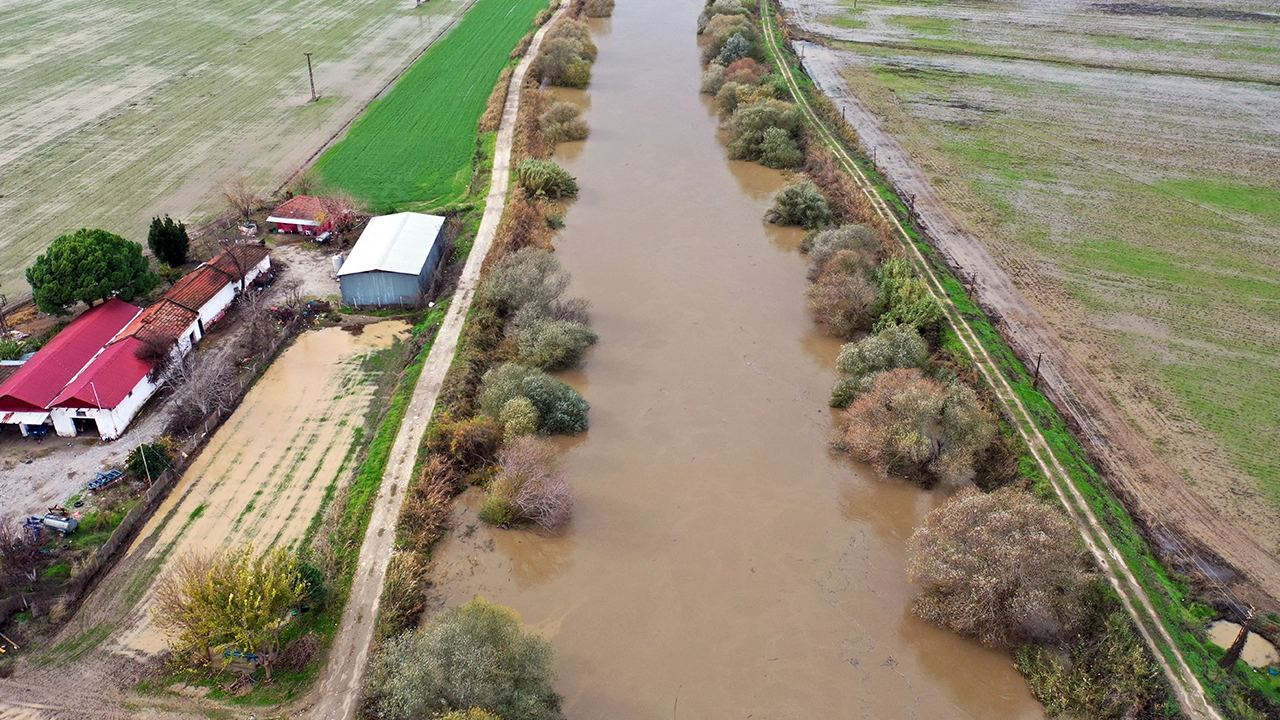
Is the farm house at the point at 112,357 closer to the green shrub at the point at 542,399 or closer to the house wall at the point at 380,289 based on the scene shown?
the house wall at the point at 380,289

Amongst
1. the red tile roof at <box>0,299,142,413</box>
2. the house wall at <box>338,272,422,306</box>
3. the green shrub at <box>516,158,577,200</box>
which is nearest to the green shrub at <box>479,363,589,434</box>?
the house wall at <box>338,272,422,306</box>

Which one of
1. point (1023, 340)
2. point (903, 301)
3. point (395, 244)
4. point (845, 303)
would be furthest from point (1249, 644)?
point (395, 244)

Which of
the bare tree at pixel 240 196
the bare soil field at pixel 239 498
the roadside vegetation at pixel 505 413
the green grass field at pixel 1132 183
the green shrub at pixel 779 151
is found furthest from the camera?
the green shrub at pixel 779 151

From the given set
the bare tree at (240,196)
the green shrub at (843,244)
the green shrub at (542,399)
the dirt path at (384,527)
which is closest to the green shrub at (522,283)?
the dirt path at (384,527)

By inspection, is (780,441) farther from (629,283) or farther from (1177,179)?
(1177,179)

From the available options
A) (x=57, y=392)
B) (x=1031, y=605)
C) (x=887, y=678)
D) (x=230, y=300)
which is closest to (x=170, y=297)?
(x=230, y=300)

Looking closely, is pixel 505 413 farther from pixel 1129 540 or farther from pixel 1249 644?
pixel 1249 644
